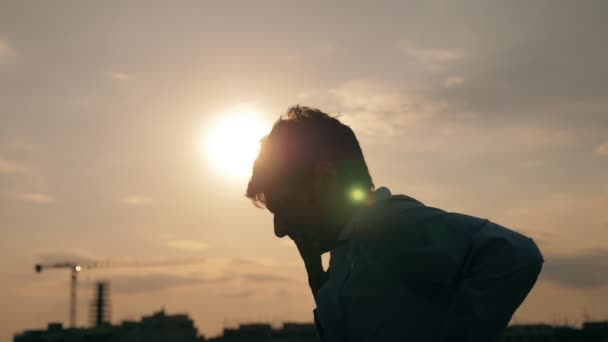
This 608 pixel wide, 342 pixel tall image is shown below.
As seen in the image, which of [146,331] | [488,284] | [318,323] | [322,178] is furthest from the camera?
[146,331]

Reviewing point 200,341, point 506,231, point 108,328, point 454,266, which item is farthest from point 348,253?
point 108,328

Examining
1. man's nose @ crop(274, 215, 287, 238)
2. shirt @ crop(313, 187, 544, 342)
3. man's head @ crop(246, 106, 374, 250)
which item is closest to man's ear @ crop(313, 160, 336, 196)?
man's head @ crop(246, 106, 374, 250)

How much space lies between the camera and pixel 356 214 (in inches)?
107

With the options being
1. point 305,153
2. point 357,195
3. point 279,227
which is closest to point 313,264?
point 279,227

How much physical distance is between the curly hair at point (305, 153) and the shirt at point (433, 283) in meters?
0.55

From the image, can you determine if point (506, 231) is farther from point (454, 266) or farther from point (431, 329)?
point (431, 329)

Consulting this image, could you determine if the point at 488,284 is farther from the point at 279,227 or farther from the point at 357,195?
the point at 279,227

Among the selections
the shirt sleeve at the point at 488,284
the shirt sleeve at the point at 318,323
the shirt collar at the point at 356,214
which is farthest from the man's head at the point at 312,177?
the shirt sleeve at the point at 488,284

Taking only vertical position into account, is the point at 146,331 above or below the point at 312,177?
below

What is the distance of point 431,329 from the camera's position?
8.07ft

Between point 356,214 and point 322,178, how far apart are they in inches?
10.9

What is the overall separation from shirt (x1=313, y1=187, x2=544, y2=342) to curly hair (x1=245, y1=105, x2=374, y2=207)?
546 millimetres

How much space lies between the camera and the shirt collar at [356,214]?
2.65m

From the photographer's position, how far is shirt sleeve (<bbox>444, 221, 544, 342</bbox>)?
243 cm
